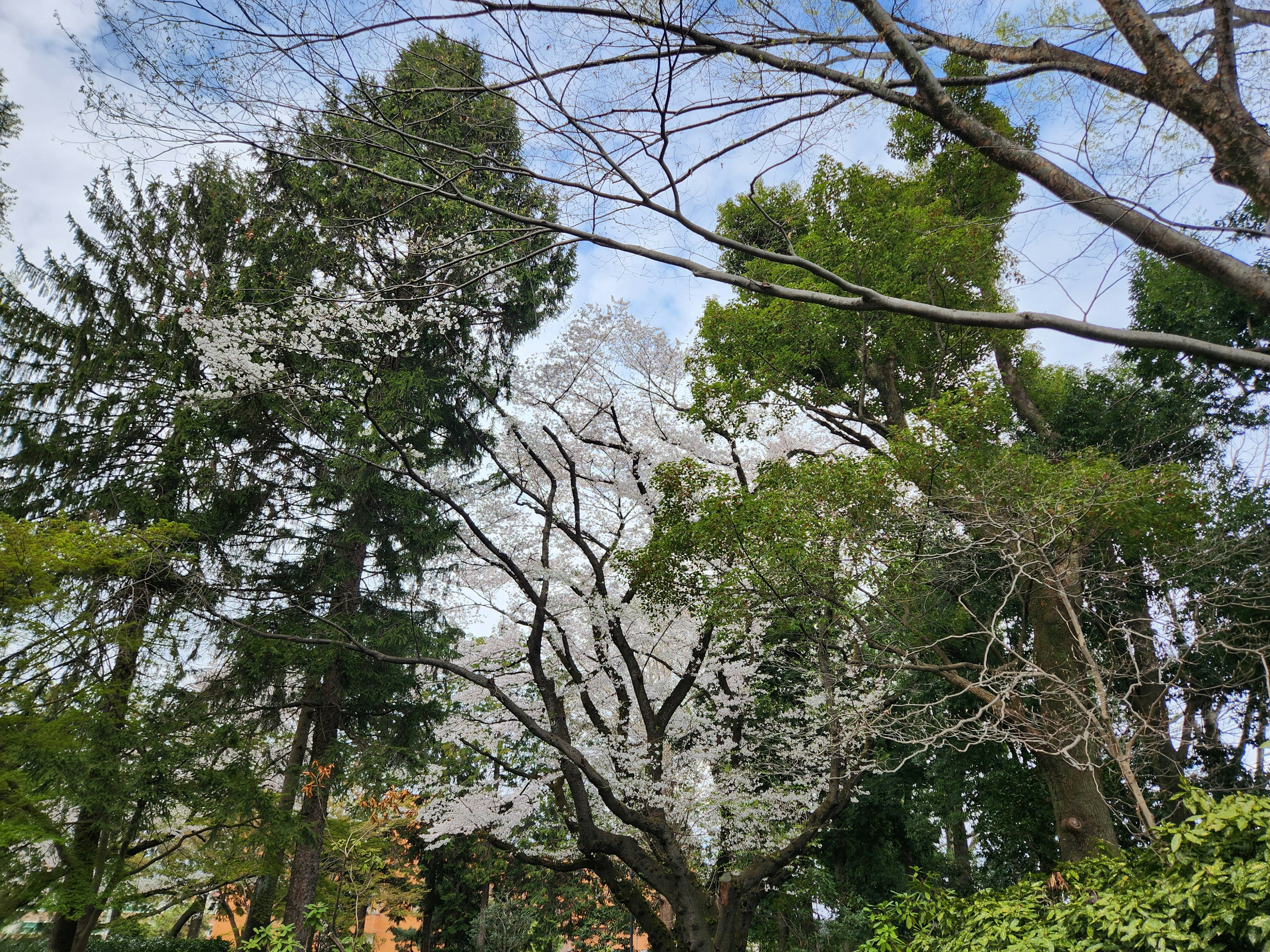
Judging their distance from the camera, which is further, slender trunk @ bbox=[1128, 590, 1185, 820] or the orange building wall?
the orange building wall

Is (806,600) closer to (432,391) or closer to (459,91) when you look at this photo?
(459,91)

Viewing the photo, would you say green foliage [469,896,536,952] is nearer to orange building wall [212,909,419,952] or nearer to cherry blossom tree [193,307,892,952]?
cherry blossom tree [193,307,892,952]

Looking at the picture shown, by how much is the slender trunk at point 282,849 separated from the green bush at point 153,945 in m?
0.54

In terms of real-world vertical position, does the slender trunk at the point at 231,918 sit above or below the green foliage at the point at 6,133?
below

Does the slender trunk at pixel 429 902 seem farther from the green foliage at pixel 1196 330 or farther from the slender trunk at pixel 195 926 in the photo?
the green foliage at pixel 1196 330

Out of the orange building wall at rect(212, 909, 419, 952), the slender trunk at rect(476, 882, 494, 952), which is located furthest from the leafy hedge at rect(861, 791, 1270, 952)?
the orange building wall at rect(212, 909, 419, 952)

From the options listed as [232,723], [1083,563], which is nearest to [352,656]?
[232,723]

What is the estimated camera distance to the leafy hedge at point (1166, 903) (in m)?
2.07

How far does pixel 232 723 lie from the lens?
9.41m

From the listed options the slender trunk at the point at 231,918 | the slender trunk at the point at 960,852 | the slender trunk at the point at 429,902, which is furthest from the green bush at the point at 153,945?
the slender trunk at the point at 960,852

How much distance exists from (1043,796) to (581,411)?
9086 millimetres

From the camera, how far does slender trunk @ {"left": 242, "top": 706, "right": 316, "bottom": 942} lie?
906 centimetres

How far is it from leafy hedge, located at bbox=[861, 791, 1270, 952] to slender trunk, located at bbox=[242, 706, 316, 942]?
8618mm

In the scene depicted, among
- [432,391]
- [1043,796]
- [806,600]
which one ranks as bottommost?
[1043,796]
